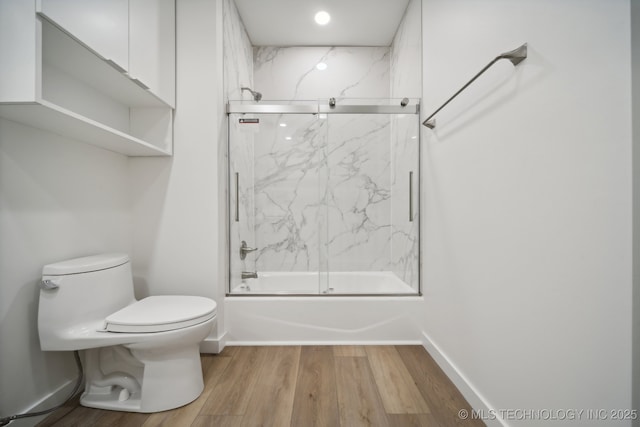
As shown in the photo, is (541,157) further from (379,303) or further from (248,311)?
(248,311)

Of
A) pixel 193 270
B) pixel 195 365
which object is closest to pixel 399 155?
pixel 193 270

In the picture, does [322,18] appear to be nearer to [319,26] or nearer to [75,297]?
[319,26]

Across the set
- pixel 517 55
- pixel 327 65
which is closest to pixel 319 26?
pixel 327 65

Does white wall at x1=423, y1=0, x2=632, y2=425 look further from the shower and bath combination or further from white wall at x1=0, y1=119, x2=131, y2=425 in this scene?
white wall at x1=0, y1=119, x2=131, y2=425

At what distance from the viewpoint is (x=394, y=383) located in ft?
4.81

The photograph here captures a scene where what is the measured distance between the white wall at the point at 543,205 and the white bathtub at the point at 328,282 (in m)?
0.84

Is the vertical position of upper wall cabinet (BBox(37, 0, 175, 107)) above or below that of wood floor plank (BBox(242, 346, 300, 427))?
above

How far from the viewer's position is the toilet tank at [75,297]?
3.82 feet

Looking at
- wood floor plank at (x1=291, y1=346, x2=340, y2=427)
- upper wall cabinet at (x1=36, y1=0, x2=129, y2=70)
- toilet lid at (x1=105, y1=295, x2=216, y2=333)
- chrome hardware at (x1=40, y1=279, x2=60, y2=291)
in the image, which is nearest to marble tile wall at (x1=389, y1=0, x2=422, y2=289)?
wood floor plank at (x1=291, y1=346, x2=340, y2=427)

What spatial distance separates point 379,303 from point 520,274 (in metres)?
1.06

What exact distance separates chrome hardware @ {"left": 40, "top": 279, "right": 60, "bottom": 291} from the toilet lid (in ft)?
0.82

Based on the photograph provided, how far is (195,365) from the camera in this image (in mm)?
1388

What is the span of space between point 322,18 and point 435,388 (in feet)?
9.15

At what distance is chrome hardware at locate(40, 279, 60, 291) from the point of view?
1152 millimetres
